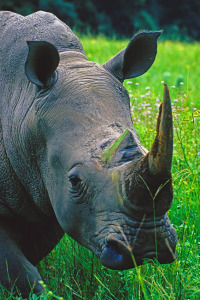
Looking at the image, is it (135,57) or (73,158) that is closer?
(73,158)

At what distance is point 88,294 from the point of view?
3.69 metres

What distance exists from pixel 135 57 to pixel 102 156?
1037mm

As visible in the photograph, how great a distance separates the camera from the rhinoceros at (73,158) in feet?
9.34

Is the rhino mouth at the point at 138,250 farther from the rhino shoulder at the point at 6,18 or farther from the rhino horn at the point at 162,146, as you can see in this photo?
the rhino shoulder at the point at 6,18

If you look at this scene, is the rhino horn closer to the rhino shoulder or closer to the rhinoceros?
the rhinoceros

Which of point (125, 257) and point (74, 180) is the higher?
point (74, 180)

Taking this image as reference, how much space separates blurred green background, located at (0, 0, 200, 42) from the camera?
915 inches

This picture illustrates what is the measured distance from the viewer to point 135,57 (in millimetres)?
3848

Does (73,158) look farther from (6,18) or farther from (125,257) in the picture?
(6,18)

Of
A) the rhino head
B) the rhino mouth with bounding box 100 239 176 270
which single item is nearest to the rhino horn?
the rhino head

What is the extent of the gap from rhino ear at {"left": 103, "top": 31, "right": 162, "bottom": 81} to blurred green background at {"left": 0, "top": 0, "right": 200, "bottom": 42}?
1647cm

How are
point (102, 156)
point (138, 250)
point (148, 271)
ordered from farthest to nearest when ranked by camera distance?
point (148, 271) → point (102, 156) → point (138, 250)

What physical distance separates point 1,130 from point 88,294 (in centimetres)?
116

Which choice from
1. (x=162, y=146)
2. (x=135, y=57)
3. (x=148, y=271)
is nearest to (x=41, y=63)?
(x=135, y=57)
